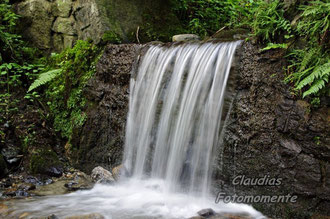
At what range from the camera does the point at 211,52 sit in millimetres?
4434

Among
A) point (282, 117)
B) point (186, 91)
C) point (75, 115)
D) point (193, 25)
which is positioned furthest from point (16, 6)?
point (282, 117)

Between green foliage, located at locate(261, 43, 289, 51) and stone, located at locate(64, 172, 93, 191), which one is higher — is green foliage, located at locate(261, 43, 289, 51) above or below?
above

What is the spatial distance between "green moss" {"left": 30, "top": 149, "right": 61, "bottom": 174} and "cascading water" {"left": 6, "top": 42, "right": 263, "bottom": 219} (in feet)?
3.77

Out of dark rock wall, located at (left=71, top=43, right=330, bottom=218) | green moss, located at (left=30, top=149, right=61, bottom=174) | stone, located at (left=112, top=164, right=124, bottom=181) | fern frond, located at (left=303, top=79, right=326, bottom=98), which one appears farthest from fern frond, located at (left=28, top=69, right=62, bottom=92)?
fern frond, located at (left=303, top=79, right=326, bottom=98)

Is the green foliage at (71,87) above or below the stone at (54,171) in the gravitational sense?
→ above

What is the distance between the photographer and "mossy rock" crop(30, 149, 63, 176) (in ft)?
18.0

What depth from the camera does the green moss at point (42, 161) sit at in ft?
18.0

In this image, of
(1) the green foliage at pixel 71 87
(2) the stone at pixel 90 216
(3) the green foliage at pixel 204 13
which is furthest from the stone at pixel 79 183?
(3) the green foliage at pixel 204 13

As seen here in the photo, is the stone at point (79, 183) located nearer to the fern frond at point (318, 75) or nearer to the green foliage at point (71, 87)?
the green foliage at point (71, 87)

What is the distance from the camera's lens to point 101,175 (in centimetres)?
525

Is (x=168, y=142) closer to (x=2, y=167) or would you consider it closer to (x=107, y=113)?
(x=107, y=113)

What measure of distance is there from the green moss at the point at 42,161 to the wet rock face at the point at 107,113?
1.36 feet

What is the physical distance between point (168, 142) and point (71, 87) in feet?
9.98

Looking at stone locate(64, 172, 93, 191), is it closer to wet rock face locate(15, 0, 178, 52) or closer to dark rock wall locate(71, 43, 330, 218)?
dark rock wall locate(71, 43, 330, 218)
